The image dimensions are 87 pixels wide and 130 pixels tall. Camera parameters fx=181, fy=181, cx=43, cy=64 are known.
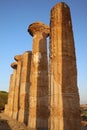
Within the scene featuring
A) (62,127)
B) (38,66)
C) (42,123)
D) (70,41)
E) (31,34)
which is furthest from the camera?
(31,34)

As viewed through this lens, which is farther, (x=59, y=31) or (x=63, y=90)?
(x=59, y=31)

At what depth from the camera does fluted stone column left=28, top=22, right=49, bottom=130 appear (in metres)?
14.6

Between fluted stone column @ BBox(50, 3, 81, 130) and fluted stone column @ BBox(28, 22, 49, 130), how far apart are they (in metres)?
5.99

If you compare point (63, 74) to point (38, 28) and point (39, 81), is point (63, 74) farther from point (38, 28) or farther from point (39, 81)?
point (38, 28)

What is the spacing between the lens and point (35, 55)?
627 inches

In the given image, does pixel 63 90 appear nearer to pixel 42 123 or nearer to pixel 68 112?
pixel 68 112

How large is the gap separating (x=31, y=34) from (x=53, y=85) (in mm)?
8575

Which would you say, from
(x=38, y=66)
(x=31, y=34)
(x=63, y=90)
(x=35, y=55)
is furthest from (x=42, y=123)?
(x=31, y=34)

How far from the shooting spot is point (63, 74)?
8812 millimetres

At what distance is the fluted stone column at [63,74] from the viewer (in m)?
8.34

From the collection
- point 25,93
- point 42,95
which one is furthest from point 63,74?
point 25,93


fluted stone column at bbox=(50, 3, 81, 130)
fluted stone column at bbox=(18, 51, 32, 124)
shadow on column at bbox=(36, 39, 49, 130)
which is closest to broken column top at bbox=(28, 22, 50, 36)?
shadow on column at bbox=(36, 39, 49, 130)

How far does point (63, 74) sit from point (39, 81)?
6.66 metres

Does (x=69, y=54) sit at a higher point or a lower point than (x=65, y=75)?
higher
